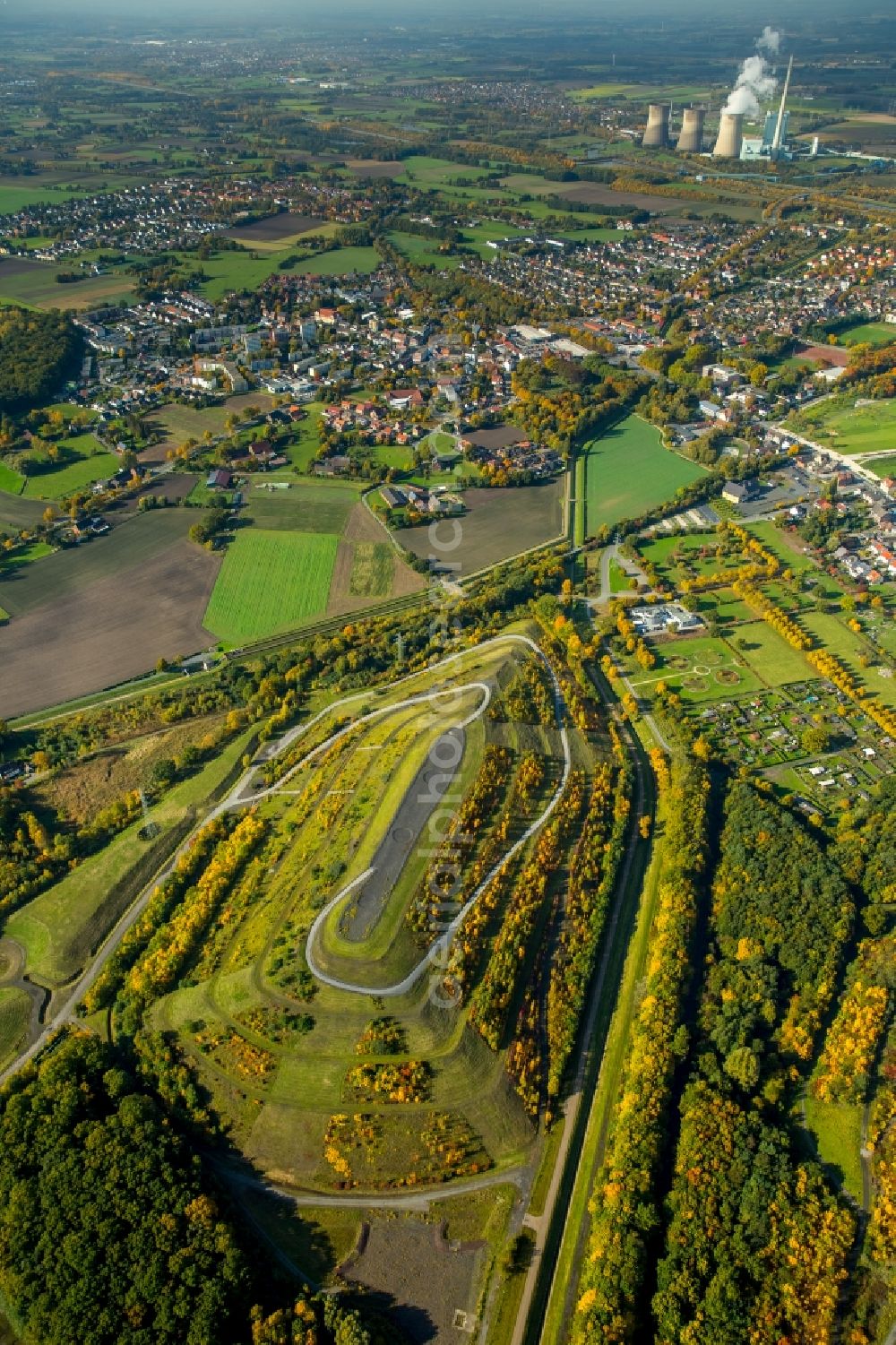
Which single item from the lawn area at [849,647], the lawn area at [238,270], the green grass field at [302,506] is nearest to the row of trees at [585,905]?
the lawn area at [849,647]

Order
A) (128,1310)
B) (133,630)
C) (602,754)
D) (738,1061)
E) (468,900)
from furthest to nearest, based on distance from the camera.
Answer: (133,630) < (602,754) < (468,900) < (738,1061) < (128,1310)

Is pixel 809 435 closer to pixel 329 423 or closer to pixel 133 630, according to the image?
pixel 329 423

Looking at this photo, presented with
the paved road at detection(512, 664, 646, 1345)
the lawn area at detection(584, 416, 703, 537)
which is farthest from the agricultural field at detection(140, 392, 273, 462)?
the paved road at detection(512, 664, 646, 1345)

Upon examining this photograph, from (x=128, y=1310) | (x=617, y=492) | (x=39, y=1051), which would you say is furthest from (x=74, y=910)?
(x=617, y=492)

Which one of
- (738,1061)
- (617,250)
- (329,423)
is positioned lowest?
(738,1061)

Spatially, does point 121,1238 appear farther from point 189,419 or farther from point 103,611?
point 189,419

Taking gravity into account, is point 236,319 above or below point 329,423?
above

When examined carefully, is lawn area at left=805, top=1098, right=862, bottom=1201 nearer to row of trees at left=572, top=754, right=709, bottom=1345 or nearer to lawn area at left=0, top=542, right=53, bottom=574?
row of trees at left=572, top=754, right=709, bottom=1345

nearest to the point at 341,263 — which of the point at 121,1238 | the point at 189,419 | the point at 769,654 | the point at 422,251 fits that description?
the point at 422,251
